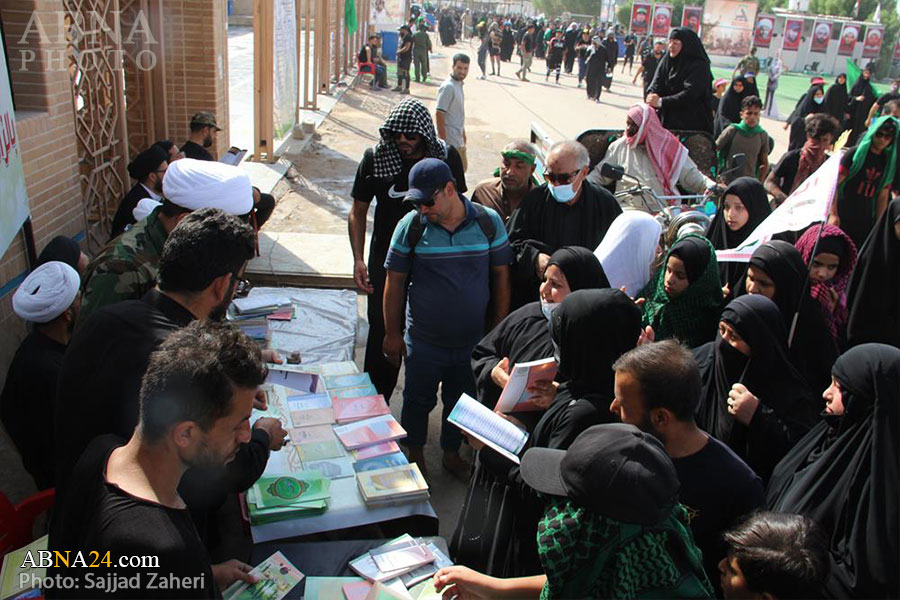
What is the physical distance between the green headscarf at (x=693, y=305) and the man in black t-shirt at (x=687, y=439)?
4.43 feet

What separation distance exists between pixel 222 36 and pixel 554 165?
18.5 feet

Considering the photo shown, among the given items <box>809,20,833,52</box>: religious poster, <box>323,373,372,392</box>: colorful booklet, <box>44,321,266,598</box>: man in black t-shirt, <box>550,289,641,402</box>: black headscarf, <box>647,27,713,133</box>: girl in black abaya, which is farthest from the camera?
<box>809,20,833,52</box>: religious poster

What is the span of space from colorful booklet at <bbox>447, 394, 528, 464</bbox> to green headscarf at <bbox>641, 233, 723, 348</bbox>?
1.30 meters

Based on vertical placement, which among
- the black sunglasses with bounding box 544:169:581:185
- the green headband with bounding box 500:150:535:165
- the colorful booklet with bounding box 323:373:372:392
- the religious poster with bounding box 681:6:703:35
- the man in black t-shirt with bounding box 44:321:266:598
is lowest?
the colorful booklet with bounding box 323:373:372:392

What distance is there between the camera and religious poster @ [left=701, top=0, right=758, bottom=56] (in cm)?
4047

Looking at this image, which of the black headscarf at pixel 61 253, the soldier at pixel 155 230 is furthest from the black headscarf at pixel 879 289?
the black headscarf at pixel 61 253

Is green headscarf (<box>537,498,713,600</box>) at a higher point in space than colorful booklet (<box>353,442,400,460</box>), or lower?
higher

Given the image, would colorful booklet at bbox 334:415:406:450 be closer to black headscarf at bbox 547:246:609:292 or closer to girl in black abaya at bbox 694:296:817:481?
black headscarf at bbox 547:246:609:292

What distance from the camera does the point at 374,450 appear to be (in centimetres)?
313

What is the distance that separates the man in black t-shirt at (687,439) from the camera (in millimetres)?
2086

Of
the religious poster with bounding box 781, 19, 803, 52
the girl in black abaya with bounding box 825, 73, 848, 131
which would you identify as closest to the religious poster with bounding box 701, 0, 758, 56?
the religious poster with bounding box 781, 19, 803, 52

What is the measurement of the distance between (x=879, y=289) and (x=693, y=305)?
2063mm

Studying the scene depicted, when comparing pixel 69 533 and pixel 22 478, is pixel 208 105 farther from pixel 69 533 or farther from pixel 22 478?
pixel 69 533

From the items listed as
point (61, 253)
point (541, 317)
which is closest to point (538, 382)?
point (541, 317)
